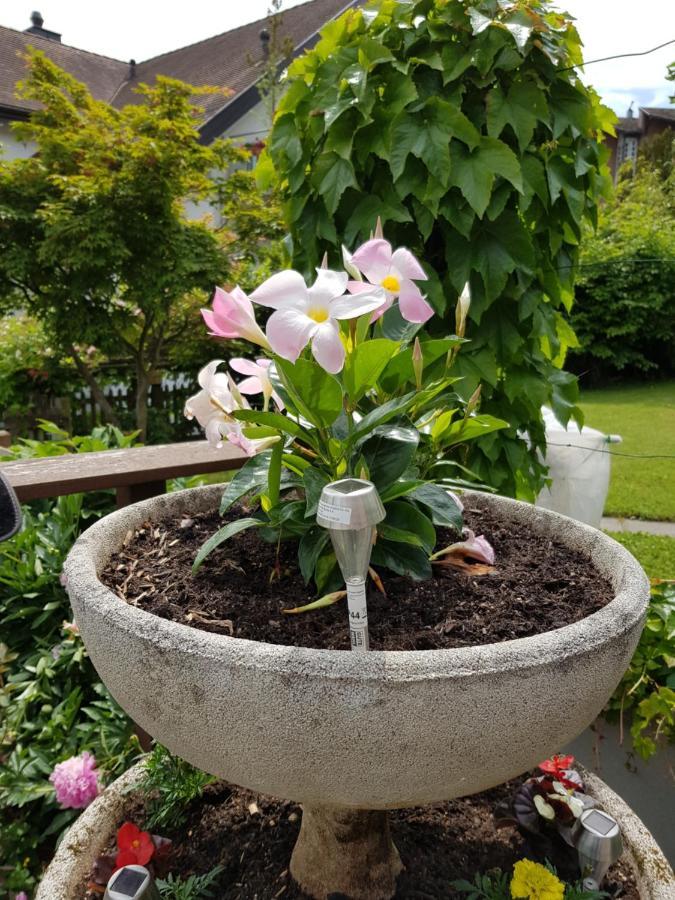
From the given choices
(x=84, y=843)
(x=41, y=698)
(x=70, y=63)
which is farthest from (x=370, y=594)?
(x=70, y=63)

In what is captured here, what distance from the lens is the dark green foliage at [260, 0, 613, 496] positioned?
174cm

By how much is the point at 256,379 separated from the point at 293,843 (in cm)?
94

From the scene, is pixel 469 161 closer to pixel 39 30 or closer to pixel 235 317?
pixel 235 317

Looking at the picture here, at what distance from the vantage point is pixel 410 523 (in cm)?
102

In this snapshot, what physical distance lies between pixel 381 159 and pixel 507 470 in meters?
1.00

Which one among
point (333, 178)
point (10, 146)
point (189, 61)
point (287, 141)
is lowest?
point (333, 178)

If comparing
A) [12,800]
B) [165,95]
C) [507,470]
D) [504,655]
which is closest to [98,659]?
[504,655]

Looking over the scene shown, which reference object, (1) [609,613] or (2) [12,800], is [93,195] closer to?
(2) [12,800]

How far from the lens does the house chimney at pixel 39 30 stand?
64.6 ft

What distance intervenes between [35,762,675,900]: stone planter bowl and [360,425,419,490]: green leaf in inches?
34.1

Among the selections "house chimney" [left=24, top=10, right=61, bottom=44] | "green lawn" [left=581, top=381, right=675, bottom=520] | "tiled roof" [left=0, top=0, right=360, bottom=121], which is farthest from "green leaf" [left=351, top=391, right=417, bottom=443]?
"house chimney" [left=24, top=10, right=61, bottom=44]

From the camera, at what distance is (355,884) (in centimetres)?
123

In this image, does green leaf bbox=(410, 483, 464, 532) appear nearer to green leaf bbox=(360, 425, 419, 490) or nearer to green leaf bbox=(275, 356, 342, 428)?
green leaf bbox=(360, 425, 419, 490)

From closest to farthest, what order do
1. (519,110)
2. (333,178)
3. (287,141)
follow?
(519,110) → (333,178) → (287,141)
